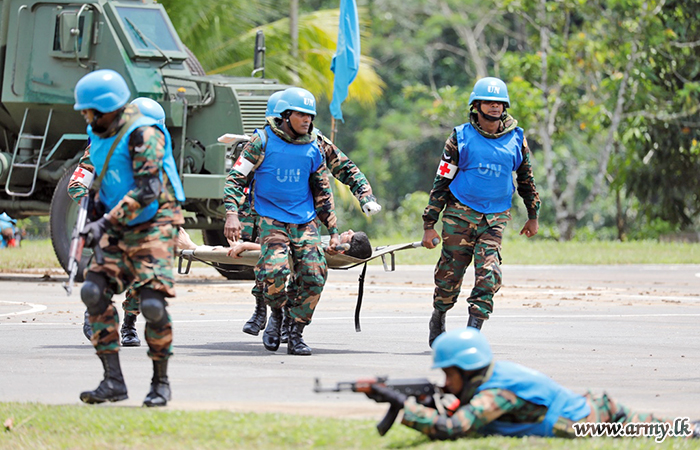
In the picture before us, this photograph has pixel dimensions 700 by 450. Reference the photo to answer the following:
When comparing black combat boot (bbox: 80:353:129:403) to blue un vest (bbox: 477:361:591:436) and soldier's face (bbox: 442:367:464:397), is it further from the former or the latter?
blue un vest (bbox: 477:361:591:436)

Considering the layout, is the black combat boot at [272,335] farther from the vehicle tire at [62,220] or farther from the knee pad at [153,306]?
the vehicle tire at [62,220]

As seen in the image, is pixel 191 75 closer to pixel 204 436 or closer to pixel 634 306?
pixel 634 306

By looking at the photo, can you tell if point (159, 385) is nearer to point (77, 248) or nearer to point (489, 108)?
point (77, 248)

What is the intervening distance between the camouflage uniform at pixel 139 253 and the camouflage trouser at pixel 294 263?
2274 millimetres

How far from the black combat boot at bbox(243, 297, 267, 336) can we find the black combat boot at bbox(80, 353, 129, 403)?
11.5 ft

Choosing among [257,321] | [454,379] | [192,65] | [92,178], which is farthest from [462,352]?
[192,65]

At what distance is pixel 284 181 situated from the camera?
9656 millimetres

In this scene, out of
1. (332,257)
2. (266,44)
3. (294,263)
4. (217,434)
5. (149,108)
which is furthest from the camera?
(266,44)

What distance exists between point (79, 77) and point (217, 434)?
482 inches

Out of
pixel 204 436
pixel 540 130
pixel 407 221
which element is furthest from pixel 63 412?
pixel 407 221

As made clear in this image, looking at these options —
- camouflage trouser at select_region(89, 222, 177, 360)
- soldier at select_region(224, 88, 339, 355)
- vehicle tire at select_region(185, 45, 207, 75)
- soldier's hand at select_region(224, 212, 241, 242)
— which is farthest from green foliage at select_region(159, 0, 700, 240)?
camouflage trouser at select_region(89, 222, 177, 360)

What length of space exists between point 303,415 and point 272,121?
11.6 ft

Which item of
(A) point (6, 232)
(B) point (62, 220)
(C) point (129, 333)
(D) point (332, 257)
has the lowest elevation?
(A) point (6, 232)

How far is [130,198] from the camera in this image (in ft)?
23.2
